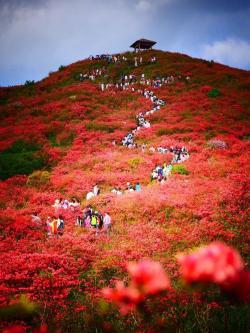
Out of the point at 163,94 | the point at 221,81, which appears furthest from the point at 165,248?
the point at 221,81

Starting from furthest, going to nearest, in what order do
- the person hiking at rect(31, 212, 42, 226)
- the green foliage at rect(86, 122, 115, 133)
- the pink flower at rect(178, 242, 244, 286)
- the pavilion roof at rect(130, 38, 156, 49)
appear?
the pavilion roof at rect(130, 38, 156, 49), the green foliage at rect(86, 122, 115, 133), the person hiking at rect(31, 212, 42, 226), the pink flower at rect(178, 242, 244, 286)

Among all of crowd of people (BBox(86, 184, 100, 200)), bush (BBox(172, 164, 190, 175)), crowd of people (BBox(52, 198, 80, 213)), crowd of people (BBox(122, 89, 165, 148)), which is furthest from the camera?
crowd of people (BBox(122, 89, 165, 148))

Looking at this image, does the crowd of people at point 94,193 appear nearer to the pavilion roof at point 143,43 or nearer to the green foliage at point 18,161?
the green foliage at point 18,161

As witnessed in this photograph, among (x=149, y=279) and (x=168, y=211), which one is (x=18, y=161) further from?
(x=149, y=279)

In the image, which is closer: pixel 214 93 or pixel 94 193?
pixel 94 193

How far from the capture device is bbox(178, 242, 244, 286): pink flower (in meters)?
1.86

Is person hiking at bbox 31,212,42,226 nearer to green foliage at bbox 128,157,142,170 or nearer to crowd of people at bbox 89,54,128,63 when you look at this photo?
green foliage at bbox 128,157,142,170

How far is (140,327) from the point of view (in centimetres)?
892

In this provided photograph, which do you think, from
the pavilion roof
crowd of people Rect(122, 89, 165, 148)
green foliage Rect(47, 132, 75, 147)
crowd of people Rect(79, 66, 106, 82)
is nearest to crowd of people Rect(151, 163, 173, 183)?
crowd of people Rect(122, 89, 165, 148)

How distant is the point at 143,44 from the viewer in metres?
68.7

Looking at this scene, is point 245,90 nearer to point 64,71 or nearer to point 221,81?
point 221,81

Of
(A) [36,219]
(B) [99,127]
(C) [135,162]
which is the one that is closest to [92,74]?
(B) [99,127]

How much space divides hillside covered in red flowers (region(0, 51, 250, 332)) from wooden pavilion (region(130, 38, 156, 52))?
1800cm

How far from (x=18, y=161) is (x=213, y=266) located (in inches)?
1094
